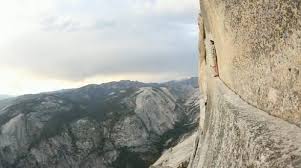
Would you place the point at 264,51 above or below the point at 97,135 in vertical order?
above

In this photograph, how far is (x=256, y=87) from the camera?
77.2 ft

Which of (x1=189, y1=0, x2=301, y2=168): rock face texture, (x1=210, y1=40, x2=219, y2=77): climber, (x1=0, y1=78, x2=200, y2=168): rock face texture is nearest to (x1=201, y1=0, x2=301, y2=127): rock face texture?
(x1=189, y1=0, x2=301, y2=168): rock face texture

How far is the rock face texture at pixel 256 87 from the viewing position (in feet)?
59.6

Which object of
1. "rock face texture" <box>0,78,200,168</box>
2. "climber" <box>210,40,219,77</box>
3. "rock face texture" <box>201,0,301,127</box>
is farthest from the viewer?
"rock face texture" <box>0,78,200,168</box>

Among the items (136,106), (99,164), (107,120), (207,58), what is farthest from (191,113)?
(207,58)

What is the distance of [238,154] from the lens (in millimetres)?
21109

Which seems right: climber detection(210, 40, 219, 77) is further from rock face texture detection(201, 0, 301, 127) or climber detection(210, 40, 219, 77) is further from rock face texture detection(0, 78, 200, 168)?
rock face texture detection(0, 78, 200, 168)

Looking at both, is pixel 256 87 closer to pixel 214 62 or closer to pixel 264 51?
pixel 264 51

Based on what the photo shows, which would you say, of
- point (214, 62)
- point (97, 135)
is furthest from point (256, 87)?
point (97, 135)

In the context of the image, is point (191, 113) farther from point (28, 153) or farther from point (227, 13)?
point (227, 13)

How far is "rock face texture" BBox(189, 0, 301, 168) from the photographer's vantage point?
715 inches

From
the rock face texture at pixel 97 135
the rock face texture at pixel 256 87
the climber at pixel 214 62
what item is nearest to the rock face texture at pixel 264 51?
the rock face texture at pixel 256 87

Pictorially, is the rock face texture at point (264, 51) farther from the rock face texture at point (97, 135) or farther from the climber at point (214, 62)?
the rock face texture at point (97, 135)

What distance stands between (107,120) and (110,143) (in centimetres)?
1909
